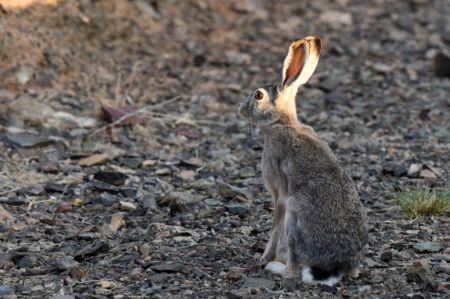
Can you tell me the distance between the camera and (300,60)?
20.2ft

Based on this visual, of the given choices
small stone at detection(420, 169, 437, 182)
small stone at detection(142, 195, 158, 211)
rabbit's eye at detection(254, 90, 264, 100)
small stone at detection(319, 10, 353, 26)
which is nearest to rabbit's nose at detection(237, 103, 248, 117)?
rabbit's eye at detection(254, 90, 264, 100)

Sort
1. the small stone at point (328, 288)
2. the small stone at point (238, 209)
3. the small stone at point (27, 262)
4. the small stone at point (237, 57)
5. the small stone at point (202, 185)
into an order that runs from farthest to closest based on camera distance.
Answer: the small stone at point (237, 57)
the small stone at point (202, 185)
the small stone at point (238, 209)
the small stone at point (27, 262)
the small stone at point (328, 288)

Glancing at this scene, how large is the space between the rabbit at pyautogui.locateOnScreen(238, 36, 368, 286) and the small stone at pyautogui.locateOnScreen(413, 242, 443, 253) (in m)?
0.72

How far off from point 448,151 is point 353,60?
3.17 meters

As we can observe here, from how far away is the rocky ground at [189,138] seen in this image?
591cm

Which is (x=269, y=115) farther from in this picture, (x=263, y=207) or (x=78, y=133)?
(x=78, y=133)

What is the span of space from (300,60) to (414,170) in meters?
2.19

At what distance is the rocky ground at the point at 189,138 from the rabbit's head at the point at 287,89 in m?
0.84

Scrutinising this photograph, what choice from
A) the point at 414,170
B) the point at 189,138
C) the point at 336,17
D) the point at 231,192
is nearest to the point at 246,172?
the point at 231,192

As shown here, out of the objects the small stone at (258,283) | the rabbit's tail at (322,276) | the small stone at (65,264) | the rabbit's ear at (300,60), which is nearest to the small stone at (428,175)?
the rabbit's ear at (300,60)

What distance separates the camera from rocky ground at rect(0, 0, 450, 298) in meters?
5.91

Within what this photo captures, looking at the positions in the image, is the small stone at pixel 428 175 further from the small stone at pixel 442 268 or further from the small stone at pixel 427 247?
the small stone at pixel 442 268

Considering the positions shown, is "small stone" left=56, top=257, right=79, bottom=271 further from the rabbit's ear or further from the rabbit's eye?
the rabbit's ear

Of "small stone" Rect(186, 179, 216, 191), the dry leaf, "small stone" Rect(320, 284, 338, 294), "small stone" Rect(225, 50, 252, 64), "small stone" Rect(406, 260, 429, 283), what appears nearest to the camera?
"small stone" Rect(320, 284, 338, 294)
